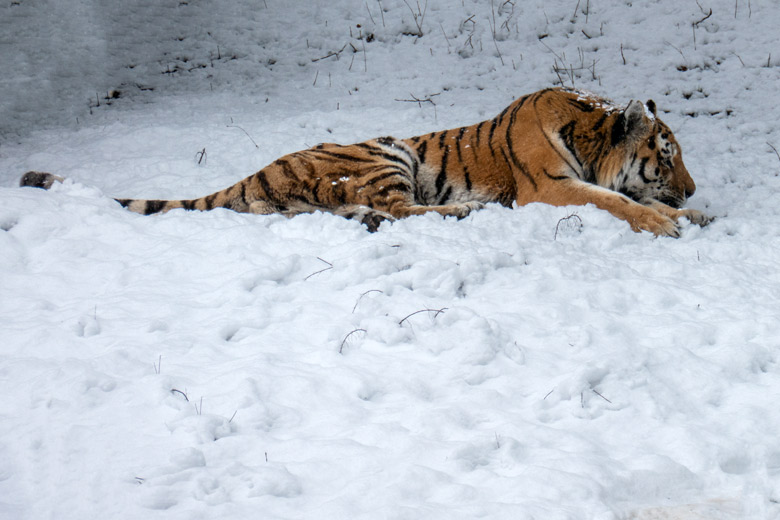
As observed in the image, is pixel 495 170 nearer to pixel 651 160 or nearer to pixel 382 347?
pixel 651 160

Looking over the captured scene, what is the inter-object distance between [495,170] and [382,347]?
231 centimetres

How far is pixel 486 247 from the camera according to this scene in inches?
151

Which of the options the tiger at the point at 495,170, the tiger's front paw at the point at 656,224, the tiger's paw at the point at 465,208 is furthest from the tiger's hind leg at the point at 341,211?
the tiger's front paw at the point at 656,224

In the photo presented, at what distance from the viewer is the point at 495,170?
16.4ft

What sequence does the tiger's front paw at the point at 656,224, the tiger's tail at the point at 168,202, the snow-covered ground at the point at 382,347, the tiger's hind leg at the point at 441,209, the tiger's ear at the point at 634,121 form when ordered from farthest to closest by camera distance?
the tiger's ear at the point at 634,121, the tiger's tail at the point at 168,202, the tiger's hind leg at the point at 441,209, the tiger's front paw at the point at 656,224, the snow-covered ground at the point at 382,347

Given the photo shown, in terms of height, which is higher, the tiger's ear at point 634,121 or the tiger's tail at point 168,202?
the tiger's ear at point 634,121

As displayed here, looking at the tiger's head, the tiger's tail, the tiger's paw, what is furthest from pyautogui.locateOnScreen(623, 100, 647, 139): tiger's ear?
the tiger's tail

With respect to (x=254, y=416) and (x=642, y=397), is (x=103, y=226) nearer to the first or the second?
(x=254, y=416)

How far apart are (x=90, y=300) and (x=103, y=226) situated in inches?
32.7

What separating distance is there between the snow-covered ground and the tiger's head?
0.80ft

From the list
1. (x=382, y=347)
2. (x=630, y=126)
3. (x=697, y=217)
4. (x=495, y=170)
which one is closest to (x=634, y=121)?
(x=630, y=126)

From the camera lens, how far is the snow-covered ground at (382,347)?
222 cm

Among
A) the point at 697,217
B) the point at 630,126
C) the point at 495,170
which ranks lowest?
the point at 697,217

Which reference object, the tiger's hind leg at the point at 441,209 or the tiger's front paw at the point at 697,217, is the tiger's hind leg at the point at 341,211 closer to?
the tiger's hind leg at the point at 441,209
